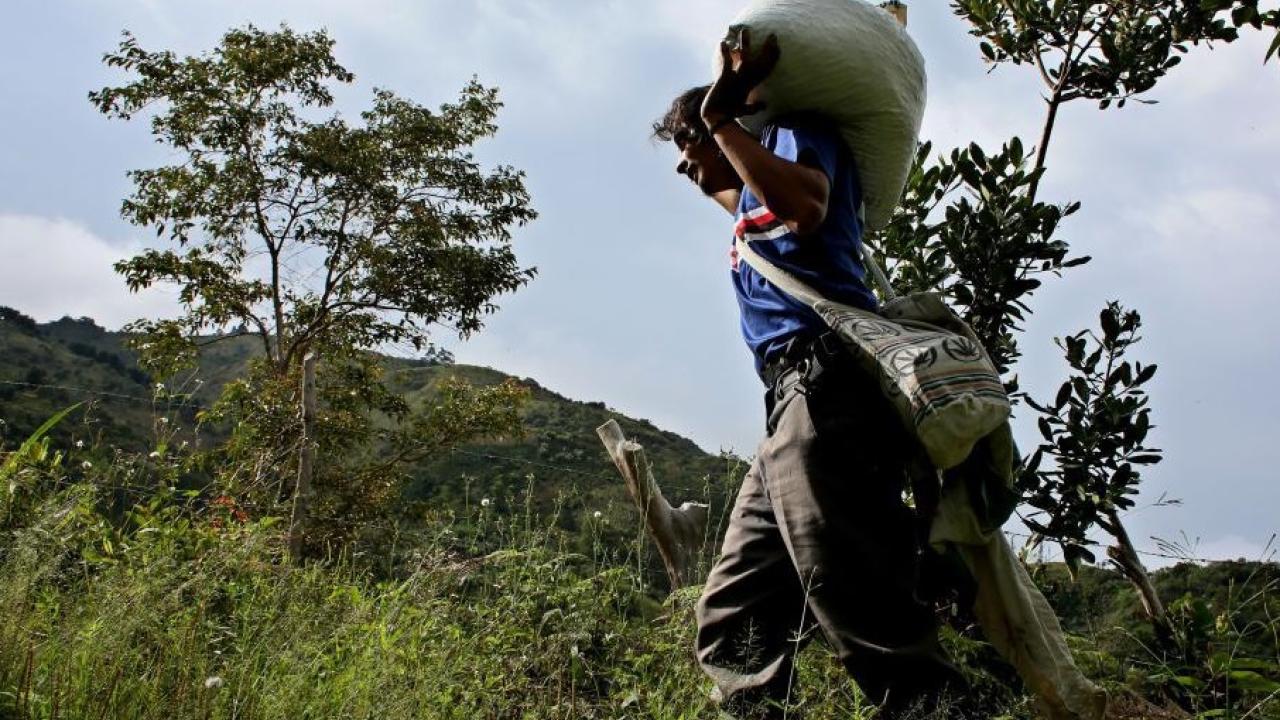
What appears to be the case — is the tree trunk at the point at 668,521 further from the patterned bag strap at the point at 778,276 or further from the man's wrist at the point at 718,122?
the man's wrist at the point at 718,122

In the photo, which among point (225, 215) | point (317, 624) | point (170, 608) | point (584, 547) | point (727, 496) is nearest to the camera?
point (170, 608)

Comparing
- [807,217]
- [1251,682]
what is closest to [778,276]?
[807,217]

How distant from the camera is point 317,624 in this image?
101 inches

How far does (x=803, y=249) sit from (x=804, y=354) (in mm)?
218

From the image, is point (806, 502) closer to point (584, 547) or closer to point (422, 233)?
point (584, 547)

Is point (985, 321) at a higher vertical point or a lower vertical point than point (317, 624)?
higher

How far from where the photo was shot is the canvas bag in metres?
1.80

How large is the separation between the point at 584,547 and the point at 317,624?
1700mm

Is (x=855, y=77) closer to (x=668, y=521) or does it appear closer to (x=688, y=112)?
(x=688, y=112)

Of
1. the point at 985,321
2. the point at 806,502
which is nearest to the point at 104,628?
the point at 806,502

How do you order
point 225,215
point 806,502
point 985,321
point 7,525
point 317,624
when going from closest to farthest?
point 806,502 < point 317,624 < point 7,525 < point 985,321 < point 225,215

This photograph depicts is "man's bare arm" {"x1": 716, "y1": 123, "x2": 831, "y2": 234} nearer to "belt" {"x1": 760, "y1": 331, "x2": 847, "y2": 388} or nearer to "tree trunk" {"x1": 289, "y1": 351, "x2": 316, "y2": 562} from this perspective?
"belt" {"x1": 760, "y1": 331, "x2": 847, "y2": 388}

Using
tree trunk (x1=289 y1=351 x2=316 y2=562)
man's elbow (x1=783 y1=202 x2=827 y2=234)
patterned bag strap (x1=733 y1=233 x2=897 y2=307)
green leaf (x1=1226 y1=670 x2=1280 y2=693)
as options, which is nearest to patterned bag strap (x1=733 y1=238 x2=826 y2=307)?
patterned bag strap (x1=733 y1=233 x2=897 y2=307)

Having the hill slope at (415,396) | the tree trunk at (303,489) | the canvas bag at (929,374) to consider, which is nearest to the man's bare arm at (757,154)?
the canvas bag at (929,374)
